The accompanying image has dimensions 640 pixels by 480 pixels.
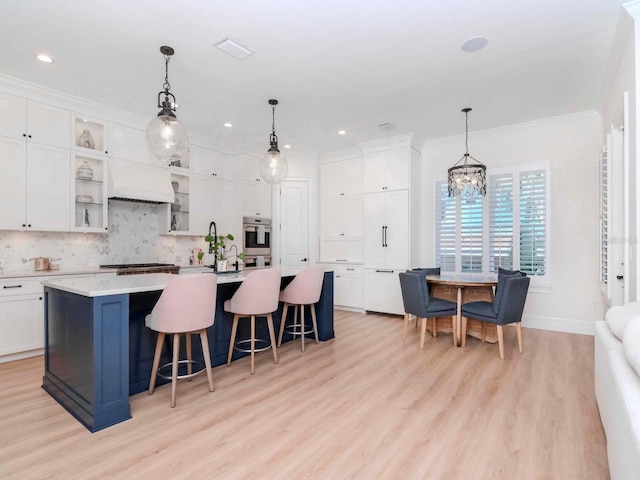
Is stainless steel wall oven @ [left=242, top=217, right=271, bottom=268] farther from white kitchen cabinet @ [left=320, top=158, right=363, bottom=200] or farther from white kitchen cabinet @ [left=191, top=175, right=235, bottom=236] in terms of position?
white kitchen cabinet @ [left=320, top=158, right=363, bottom=200]

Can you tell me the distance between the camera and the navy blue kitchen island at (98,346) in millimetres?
2246

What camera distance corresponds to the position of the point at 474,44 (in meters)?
2.97

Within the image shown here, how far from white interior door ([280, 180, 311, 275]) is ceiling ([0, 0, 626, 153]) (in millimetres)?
1928

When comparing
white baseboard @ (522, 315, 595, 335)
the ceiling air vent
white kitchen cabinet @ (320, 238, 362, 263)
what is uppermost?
the ceiling air vent

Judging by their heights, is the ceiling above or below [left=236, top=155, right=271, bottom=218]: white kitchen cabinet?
above

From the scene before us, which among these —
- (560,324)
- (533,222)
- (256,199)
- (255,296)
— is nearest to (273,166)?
(255,296)

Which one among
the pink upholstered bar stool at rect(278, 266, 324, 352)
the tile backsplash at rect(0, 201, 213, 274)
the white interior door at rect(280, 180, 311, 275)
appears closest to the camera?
the pink upholstered bar stool at rect(278, 266, 324, 352)

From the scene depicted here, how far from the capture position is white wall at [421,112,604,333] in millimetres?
4543

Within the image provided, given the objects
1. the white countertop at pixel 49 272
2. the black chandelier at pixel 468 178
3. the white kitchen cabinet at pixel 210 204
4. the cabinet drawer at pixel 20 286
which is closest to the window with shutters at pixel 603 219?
the black chandelier at pixel 468 178

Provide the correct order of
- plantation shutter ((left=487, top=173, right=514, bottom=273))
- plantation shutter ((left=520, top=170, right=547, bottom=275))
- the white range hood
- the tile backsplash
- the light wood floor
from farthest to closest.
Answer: plantation shutter ((left=487, top=173, right=514, bottom=273))
plantation shutter ((left=520, top=170, right=547, bottom=275))
the white range hood
the tile backsplash
the light wood floor

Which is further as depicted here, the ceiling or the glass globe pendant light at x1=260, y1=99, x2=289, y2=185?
the glass globe pendant light at x1=260, y1=99, x2=289, y2=185

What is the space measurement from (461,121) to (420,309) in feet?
8.95

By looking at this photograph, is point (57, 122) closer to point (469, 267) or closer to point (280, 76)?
point (280, 76)

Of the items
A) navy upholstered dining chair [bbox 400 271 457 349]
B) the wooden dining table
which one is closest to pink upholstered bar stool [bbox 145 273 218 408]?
navy upholstered dining chair [bbox 400 271 457 349]
